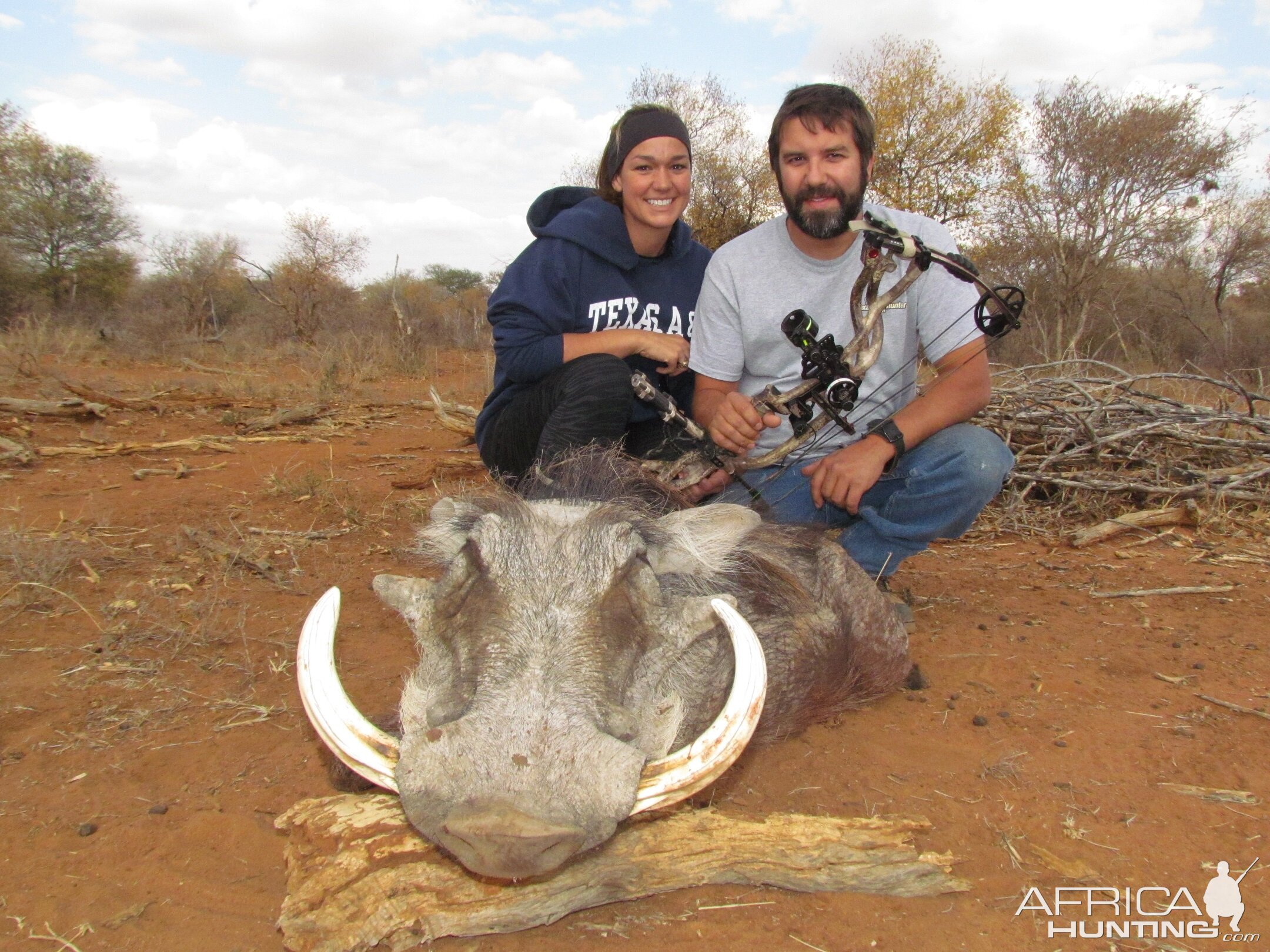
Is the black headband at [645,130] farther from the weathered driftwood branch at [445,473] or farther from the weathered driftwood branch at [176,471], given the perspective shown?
the weathered driftwood branch at [176,471]

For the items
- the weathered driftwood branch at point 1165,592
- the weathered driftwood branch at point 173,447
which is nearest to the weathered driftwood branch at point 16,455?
the weathered driftwood branch at point 173,447

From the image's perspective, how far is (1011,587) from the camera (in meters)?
3.87

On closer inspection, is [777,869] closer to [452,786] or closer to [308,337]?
[452,786]

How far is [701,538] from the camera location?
8.05ft

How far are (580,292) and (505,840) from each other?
2821 millimetres

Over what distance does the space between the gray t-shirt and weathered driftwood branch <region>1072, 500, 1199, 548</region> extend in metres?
1.64

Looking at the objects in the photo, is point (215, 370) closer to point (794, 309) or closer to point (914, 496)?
point (794, 309)

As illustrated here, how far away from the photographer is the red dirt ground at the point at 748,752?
1729 millimetres

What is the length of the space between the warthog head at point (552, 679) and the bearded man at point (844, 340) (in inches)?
39.2

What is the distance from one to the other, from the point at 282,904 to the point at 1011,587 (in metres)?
3.29

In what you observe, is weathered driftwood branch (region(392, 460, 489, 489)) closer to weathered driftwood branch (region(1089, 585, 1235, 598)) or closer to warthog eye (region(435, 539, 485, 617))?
warthog eye (region(435, 539, 485, 617))

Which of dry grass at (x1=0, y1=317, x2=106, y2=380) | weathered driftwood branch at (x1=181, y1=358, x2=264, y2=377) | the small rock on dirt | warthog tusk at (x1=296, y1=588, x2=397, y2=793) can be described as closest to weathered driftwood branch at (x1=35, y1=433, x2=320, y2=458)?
dry grass at (x1=0, y1=317, x2=106, y2=380)

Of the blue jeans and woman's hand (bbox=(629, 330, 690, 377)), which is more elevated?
woman's hand (bbox=(629, 330, 690, 377))

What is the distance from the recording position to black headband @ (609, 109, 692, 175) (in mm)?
3613
